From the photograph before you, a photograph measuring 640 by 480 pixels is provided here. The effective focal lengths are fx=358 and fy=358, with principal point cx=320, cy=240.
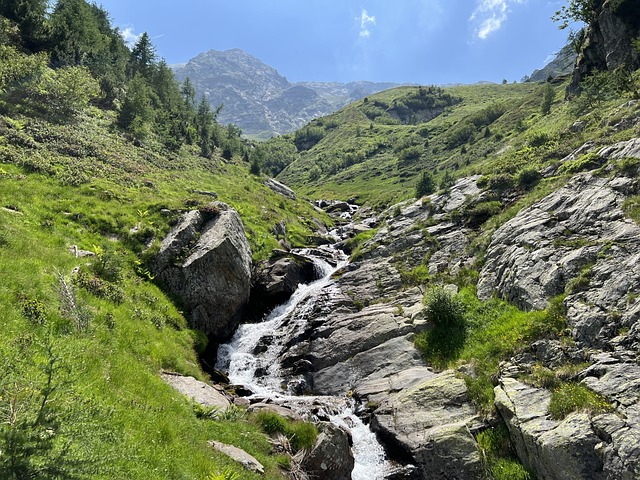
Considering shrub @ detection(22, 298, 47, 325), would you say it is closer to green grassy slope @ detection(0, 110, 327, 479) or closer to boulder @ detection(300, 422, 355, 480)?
green grassy slope @ detection(0, 110, 327, 479)

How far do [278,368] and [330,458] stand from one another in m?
11.1

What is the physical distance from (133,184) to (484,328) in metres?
36.2

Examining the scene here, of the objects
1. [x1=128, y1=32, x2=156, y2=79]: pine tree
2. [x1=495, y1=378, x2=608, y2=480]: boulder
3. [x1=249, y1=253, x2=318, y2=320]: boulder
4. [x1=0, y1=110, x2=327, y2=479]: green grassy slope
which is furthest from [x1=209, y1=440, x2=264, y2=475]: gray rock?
[x1=128, y1=32, x2=156, y2=79]: pine tree

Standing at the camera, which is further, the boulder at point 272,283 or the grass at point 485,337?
Answer: the boulder at point 272,283

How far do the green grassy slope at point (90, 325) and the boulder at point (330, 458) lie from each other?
6.46ft

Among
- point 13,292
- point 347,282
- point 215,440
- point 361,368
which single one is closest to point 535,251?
point 361,368

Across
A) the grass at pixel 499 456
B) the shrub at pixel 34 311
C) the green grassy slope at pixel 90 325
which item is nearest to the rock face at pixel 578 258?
the grass at pixel 499 456

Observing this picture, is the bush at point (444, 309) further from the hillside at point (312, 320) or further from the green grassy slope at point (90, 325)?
the green grassy slope at point (90, 325)

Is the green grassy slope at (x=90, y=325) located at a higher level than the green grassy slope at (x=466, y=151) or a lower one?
lower

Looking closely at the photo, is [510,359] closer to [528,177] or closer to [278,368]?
[278,368]

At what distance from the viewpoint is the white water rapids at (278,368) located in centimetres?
1825

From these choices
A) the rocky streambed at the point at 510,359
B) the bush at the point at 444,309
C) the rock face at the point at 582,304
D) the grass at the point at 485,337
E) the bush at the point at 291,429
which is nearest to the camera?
the rock face at the point at 582,304

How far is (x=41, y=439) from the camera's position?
608cm

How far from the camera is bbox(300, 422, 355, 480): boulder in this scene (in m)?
15.7
